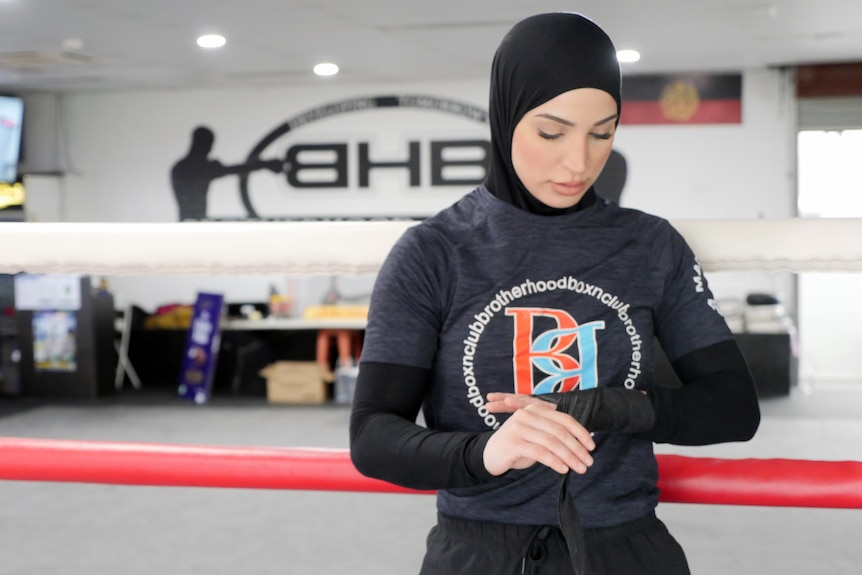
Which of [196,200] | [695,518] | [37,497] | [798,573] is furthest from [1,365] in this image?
[798,573]

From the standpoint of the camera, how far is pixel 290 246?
1110 millimetres

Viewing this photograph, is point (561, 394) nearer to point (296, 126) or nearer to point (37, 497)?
point (37, 497)

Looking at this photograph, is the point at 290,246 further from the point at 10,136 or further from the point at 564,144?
the point at 10,136

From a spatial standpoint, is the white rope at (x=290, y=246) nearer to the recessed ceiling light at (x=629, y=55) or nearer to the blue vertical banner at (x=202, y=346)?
the recessed ceiling light at (x=629, y=55)

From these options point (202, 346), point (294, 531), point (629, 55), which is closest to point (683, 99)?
point (629, 55)

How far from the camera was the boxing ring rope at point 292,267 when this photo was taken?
1.07 m

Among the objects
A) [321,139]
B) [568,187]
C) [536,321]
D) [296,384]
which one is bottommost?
[296,384]

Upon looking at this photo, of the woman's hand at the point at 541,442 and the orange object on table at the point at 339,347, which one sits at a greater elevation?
the woman's hand at the point at 541,442

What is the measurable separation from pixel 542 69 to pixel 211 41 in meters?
5.90

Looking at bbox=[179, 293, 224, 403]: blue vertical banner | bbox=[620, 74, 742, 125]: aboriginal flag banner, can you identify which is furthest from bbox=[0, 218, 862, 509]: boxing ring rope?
bbox=[620, 74, 742, 125]: aboriginal flag banner

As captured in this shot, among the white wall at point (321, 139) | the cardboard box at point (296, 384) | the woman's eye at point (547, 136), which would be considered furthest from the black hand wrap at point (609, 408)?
the white wall at point (321, 139)

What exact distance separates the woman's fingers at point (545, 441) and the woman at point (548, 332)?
0.09 metres

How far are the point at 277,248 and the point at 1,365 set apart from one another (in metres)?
8.04

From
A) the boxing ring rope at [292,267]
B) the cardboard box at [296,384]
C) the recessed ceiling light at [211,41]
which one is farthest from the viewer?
the cardboard box at [296,384]
